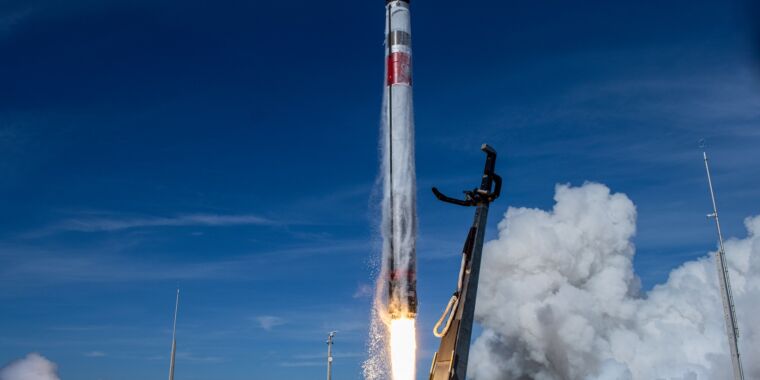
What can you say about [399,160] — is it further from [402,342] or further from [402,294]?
[402,342]

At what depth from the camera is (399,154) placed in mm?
49312

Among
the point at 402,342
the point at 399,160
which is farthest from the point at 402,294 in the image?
the point at 399,160

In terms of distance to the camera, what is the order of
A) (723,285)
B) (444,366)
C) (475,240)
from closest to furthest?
(444,366), (475,240), (723,285)

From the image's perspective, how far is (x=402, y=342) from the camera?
148 feet

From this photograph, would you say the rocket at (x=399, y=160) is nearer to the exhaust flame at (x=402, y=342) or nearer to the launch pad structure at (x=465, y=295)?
the exhaust flame at (x=402, y=342)

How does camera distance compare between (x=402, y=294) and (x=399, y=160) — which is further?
(x=399, y=160)

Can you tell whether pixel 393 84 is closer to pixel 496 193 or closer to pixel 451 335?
pixel 496 193

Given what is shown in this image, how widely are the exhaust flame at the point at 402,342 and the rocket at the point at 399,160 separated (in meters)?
1.31

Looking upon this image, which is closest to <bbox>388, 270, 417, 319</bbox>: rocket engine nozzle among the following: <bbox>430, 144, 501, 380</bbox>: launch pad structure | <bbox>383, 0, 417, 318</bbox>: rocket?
<bbox>383, 0, 417, 318</bbox>: rocket

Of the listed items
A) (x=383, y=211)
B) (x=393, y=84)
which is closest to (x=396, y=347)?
(x=383, y=211)

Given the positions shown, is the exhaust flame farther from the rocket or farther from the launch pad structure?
the launch pad structure

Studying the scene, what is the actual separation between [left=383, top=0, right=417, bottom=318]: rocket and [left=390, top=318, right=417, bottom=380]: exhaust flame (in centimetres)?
131

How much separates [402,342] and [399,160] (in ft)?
42.0

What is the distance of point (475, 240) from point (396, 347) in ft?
39.9
